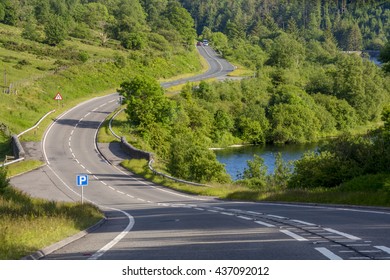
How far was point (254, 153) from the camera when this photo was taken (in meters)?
78.9

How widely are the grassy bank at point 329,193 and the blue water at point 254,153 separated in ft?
67.3

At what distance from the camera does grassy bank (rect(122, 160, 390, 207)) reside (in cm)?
2412

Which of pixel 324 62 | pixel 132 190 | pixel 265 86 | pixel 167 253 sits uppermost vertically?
pixel 324 62

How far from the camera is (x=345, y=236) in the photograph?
471 inches

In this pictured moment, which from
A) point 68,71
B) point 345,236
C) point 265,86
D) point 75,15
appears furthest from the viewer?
point 75,15

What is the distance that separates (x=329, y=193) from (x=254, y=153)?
167ft

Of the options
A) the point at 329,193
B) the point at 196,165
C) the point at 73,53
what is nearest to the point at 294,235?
the point at 329,193

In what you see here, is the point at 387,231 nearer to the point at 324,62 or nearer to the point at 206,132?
the point at 206,132

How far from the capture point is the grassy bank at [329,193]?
24125mm

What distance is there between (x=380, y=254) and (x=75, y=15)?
140 metres

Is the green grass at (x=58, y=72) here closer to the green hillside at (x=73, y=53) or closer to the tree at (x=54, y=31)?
the green hillside at (x=73, y=53)

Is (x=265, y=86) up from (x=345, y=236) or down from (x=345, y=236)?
up

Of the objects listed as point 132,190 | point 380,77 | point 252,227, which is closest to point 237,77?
point 380,77

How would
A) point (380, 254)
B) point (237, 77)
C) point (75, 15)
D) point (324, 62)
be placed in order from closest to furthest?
point (380, 254) < point (237, 77) < point (75, 15) < point (324, 62)
